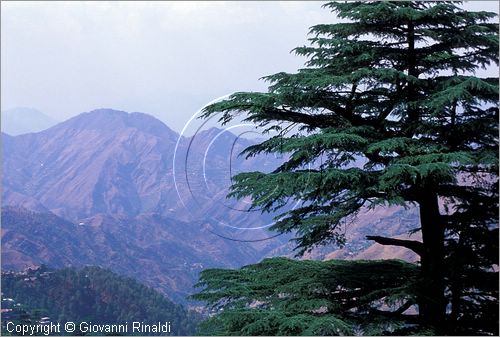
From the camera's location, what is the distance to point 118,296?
320ft

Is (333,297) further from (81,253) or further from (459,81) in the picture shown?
(81,253)

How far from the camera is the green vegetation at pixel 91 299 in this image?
90.2 m

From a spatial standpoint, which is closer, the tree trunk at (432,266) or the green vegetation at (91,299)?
the tree trunk at (432,266)

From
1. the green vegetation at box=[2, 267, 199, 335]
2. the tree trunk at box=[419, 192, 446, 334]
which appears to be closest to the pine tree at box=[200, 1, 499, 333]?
the tree trunk at box=[419, 192, 446, 334]

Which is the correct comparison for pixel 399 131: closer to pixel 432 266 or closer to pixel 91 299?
pixel 432 266

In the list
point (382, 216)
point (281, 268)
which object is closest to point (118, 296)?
point (281, 268)

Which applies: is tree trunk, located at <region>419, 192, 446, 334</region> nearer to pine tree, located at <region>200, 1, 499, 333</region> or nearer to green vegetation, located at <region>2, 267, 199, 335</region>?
pine tree, located at <region>200, 1, 499, 333</region>

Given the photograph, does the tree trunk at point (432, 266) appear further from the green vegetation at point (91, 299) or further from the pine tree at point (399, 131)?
the green vegetation at point (91, 299)

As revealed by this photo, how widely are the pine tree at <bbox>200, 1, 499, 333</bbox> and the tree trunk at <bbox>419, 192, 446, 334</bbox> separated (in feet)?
0.06

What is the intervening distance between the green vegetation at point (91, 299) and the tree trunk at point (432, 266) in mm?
78910

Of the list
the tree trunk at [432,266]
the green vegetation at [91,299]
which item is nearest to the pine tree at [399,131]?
the tree trunk at [432,266]

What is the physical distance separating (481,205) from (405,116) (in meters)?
1.90

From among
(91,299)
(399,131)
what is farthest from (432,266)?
(91,299)

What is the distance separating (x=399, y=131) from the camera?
9.34m
